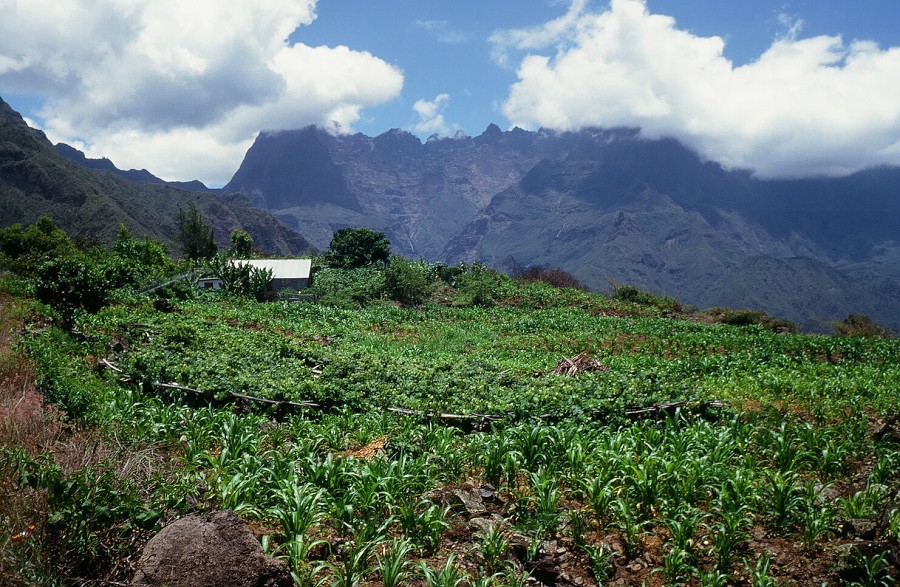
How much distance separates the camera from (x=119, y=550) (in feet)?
13.3

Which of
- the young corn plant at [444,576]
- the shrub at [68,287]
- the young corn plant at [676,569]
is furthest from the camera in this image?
the shrub at [68,287]

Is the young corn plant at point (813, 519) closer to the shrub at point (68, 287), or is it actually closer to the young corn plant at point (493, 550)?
the young corn plant at point (493, 550)

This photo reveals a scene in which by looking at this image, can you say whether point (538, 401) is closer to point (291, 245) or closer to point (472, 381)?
point (472, 381)

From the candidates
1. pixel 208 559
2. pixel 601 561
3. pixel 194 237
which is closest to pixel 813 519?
pixel 601 561

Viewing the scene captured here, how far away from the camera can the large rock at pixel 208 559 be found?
147 inches

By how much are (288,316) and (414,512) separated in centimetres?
2182

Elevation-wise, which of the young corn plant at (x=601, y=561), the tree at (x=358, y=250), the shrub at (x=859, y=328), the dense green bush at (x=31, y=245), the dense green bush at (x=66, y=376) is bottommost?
the young corn plant at (x=601, y=561)

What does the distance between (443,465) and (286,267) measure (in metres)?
38.5

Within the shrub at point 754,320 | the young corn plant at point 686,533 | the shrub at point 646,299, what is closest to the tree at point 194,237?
the shrub at point 646,299

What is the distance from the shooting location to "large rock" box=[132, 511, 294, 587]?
3.73 metres

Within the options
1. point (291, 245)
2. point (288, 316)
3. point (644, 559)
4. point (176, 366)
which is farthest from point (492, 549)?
point (291, 245)

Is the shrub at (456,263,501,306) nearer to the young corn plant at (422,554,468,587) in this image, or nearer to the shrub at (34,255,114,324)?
the shrub at (34,255,114,324)

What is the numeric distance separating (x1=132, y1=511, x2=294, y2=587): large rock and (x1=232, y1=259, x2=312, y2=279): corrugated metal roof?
38.1 m

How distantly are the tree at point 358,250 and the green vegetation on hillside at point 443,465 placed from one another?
36053mm
